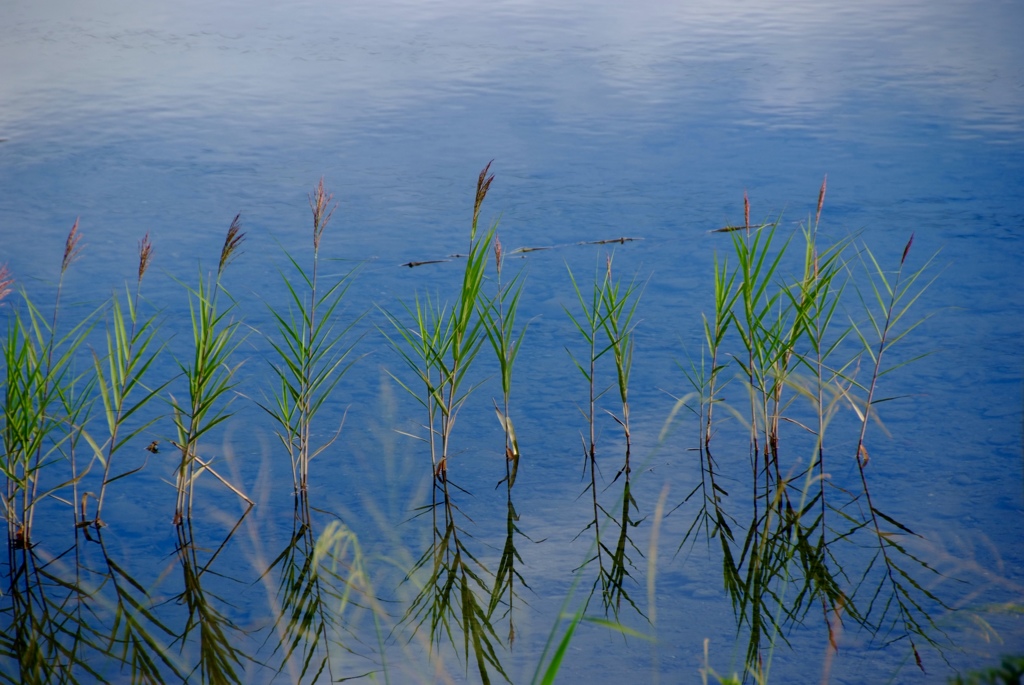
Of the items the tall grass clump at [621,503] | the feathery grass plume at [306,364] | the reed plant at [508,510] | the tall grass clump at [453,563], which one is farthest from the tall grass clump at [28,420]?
the tall grass clump at [621,503]

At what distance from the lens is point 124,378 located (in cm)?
201

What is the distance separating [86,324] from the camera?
3.18 m

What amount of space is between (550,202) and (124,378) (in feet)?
8.00

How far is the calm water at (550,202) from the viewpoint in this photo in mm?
2150

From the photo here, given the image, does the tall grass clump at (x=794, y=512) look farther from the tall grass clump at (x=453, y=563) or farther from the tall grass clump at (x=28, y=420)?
the tall grass clump at (x=28, y=420)

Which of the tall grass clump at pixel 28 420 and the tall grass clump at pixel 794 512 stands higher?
the tall grass clump at pixel 28 420

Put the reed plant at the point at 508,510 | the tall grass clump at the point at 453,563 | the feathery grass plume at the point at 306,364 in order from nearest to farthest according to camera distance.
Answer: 1. the tall grass clump at the point at 453,563
2. the reed plant at the point at 508,510
3. the feathery grass plume at the point at 306,364

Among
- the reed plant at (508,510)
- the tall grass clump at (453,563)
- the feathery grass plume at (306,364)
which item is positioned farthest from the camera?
the feathery grass plume at (306,364)

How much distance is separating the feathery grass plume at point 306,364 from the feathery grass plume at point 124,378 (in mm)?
264

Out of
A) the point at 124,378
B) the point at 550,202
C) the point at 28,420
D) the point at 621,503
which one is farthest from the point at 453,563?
the point at 550,202

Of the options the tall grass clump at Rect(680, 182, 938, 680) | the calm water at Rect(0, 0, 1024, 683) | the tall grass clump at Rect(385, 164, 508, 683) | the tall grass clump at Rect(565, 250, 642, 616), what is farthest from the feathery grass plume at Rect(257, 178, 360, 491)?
the tall grass clump at Rect(680, 182, 938, 680)

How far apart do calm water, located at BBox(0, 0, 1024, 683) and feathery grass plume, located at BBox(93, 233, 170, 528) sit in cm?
9

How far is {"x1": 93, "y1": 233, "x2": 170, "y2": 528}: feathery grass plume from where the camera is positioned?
2016mm

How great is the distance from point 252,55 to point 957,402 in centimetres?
551
